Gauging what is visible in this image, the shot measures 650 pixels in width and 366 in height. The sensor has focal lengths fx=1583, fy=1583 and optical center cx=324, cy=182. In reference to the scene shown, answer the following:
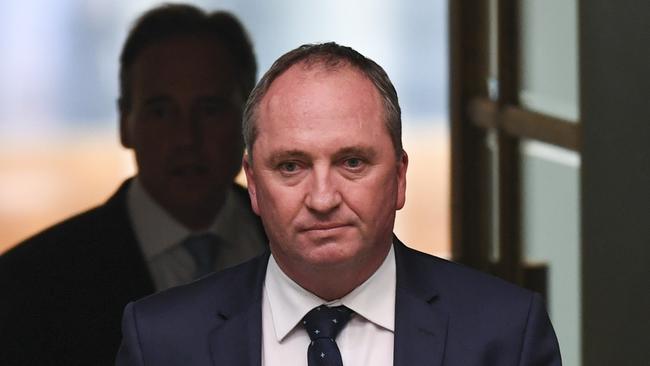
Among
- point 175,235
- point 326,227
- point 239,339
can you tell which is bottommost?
point 175,235

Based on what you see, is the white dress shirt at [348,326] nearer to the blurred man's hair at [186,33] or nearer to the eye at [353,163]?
the eye at [353,163]

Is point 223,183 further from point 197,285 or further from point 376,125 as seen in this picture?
point 376,125

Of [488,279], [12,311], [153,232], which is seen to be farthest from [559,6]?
[488,279]

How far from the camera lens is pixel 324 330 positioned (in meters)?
2.55

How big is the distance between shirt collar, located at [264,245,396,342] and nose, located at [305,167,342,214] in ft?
0.66

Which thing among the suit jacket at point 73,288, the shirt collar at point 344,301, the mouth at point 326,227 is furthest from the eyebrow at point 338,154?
the suit jacket at point 73,288

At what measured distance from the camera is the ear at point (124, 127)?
14.9 ft

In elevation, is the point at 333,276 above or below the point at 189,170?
above

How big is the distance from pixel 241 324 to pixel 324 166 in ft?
1.10

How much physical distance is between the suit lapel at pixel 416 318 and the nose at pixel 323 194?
26cm

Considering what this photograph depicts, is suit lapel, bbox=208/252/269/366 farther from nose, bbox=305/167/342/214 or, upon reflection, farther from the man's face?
nose, bbox=305/167/342/214

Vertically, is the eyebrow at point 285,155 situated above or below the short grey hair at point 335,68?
below

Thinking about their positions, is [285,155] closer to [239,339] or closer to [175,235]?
[239,339]

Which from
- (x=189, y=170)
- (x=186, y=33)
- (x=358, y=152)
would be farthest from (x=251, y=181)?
(x=186, y=33)
